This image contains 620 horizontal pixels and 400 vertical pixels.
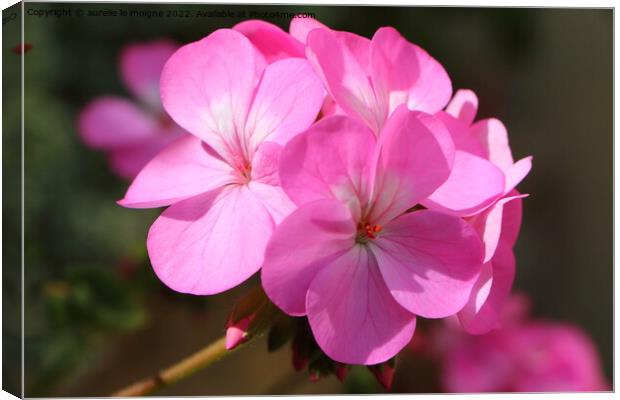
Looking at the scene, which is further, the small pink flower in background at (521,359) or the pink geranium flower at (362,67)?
the small pink flower in background at (521,359)

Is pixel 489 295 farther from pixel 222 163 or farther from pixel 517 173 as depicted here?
pixel 222 163

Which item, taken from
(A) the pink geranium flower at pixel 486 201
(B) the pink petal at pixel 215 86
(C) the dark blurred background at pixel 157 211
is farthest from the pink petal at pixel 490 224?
(C) the dark blurred background at pixel 157 211

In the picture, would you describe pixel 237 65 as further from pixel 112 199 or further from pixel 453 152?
pixel 112 199

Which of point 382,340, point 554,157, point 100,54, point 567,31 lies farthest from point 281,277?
point 554,157

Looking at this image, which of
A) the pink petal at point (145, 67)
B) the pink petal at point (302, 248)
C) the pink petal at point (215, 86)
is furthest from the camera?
the pink petal at point (145, 67)

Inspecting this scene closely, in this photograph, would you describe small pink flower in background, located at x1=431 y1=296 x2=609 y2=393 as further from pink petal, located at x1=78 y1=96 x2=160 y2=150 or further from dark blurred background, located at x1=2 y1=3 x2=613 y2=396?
pink petal, located at x1=78 y1=96 x2=160 y2=150

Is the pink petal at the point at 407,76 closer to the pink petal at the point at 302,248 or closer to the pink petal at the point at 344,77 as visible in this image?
the pink petal at the point at 344,77

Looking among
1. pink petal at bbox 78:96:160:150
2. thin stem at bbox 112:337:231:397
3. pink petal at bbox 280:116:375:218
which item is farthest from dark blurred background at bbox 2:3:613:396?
pink petal at bbox 280:116:375:218

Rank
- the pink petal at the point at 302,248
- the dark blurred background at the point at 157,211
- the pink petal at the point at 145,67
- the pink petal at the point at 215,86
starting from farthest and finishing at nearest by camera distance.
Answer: the pink petal at the point at 145,67 → the dark blurred background at the point at 157,211 → the pink petal at the point at 215,86 → the pink petal at the point at 302,248
